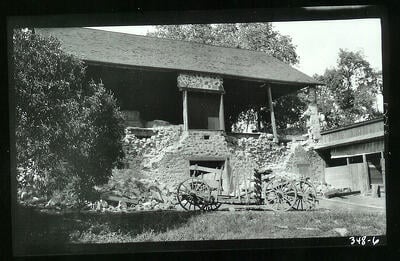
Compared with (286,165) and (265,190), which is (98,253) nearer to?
(265,190)

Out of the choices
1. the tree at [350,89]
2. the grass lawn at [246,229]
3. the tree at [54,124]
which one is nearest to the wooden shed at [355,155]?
the tree at [350,89]

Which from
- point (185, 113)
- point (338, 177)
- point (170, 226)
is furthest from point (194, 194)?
point (338, 177)

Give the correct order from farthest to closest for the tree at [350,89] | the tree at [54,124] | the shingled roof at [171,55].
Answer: the shingled roof at [171,55], the tree at [350,89], the tree at [54,124]

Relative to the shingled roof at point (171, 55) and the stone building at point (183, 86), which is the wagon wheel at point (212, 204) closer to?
the stone building at point (183, 86)

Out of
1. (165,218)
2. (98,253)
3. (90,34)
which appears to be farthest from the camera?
(90,34)

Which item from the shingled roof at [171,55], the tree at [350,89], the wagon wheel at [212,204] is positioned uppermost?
the shingled roof at [171,55]

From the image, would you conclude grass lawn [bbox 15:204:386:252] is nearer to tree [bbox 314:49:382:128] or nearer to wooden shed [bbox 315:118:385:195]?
wooden shed [bbox 315:118:385:195]

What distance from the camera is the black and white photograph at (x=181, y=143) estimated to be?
644cm

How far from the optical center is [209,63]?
9383mm

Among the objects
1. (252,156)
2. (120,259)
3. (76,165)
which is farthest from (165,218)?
(252,156)

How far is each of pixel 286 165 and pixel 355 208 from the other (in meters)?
1.66

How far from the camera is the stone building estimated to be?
303 inches

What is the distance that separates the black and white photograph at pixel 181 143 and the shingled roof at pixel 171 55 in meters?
0.04

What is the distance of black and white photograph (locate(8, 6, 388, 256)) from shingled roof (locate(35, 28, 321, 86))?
0.04 m
